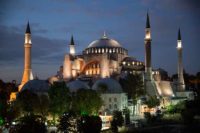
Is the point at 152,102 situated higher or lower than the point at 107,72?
lower

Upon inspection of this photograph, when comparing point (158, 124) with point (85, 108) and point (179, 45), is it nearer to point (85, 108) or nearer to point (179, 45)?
point (85, 108)

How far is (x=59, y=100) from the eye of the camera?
31.8 m

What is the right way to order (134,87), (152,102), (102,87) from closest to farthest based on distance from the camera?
1. (102,87)
2. (134,87)
3. (152,102)

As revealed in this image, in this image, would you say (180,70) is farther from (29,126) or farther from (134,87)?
(29,126)

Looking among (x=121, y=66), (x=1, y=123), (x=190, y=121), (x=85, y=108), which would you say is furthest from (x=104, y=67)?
(x=1, y=123)

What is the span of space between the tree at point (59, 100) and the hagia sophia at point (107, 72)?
842 centimetres

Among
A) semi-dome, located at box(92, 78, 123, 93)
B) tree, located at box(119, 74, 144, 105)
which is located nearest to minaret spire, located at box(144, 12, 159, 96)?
tree, located at box(119, 74, 144, 105)

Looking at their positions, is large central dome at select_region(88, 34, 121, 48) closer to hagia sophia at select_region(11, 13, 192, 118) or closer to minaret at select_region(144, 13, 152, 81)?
hagia sophia at select_region(11, 13, 192, 118)

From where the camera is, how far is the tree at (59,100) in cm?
3148

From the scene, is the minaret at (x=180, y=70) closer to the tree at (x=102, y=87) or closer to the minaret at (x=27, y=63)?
the tree at (x=102, y=87)

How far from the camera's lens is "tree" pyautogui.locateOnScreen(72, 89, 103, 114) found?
33.3 meters

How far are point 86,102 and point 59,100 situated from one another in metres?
3.07

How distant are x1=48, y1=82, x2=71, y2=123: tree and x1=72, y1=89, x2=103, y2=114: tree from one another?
779mm

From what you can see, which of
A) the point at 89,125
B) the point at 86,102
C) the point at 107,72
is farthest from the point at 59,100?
the point at 107,72
